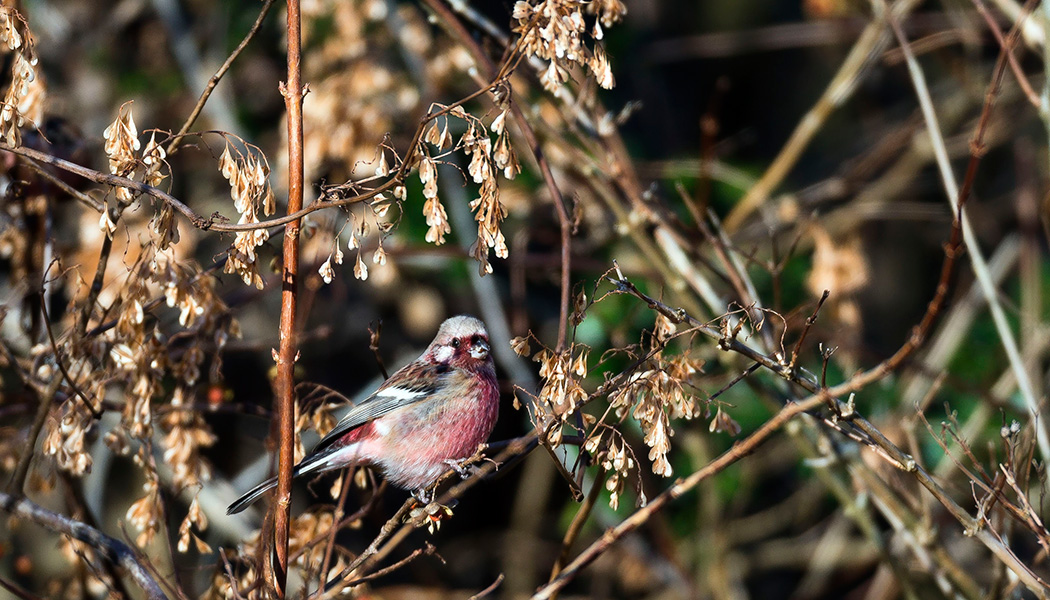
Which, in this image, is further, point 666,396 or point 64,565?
point 64,565

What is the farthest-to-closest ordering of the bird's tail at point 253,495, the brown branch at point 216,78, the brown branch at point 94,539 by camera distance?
the bird's tail at point 253,495 → the brown branch at point 94,539 → the brown branch at point 216,78

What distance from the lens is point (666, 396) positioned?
7.80 feet

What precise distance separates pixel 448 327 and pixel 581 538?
3513 mm

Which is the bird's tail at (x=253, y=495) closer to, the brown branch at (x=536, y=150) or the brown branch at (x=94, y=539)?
the brown branch at (x=94, y=539)

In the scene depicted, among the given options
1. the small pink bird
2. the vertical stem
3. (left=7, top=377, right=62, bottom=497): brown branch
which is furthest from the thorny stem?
the small pink bird

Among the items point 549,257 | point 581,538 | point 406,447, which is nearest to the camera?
point 406,447

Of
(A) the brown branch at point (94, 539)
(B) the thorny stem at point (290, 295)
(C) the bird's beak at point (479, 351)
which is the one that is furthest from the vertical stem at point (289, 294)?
(C) the bird's beak at point (479, 351)

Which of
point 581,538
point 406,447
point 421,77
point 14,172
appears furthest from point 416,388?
point 581,538

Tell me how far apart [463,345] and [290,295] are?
1.68 metres

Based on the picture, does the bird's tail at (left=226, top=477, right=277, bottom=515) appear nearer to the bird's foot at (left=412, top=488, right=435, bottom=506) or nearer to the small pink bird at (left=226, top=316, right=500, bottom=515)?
the small pink bird at (left=226, top=316, right=500, bottom=515)

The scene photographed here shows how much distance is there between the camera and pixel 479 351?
3891 millimetres

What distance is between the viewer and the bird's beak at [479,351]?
12.7ft

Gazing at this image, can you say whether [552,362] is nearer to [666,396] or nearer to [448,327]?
[666,396]

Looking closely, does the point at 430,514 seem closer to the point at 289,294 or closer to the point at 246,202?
the point at 289,294
